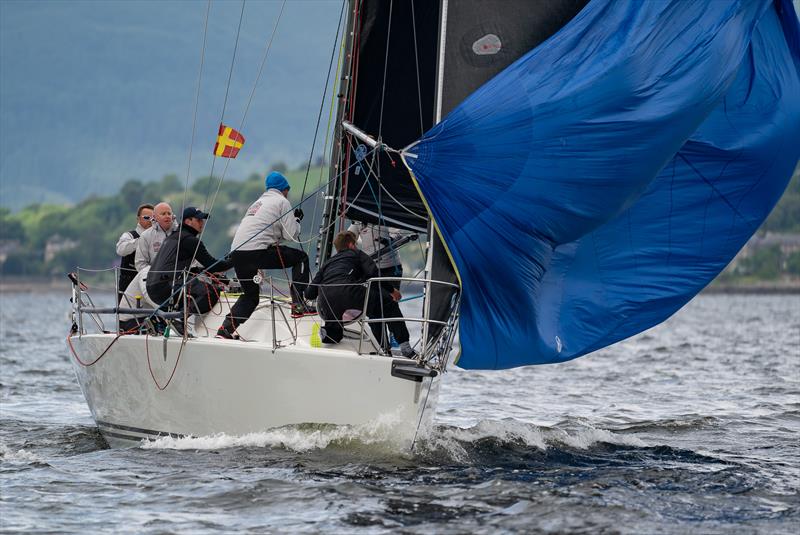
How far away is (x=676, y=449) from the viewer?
9.92 m

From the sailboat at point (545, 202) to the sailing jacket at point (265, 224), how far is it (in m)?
0.66

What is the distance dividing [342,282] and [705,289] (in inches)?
4674

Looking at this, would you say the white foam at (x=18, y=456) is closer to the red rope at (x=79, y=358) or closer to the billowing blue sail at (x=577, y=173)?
the red rope at (x=79, y=358)

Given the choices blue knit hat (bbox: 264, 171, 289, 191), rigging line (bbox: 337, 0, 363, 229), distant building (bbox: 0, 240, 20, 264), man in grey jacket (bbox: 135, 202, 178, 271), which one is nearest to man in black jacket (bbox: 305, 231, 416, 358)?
blue knit hat (bbox: 264, 171, 289, 191)

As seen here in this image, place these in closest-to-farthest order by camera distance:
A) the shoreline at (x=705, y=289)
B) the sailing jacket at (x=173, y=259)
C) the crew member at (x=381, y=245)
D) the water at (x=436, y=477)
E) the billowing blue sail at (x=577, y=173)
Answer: the water at (x=436, y=477), the billowing blue sail at (x=577, y=173), the sailing jacket at (x=173, y=259), the crew member at (x=381, y=245), the shoreline at (x=705, y=289)

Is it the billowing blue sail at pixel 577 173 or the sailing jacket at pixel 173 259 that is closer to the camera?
the billowing blue sail at pixel 577 173

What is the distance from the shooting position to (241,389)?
28.8 ft

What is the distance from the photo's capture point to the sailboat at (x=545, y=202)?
8.19 metres

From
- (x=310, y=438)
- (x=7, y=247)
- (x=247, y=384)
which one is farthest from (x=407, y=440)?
(x=7, y=247)

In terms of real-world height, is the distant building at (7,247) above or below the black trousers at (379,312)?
above

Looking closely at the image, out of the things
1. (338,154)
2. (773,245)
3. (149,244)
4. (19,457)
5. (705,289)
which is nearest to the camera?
(19,457)

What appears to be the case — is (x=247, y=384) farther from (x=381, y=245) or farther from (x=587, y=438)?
(x=587, y=438)

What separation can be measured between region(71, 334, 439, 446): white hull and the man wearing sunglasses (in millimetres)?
991

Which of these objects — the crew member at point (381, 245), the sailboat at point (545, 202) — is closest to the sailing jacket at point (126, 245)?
the sailboat at point (545, 202)
